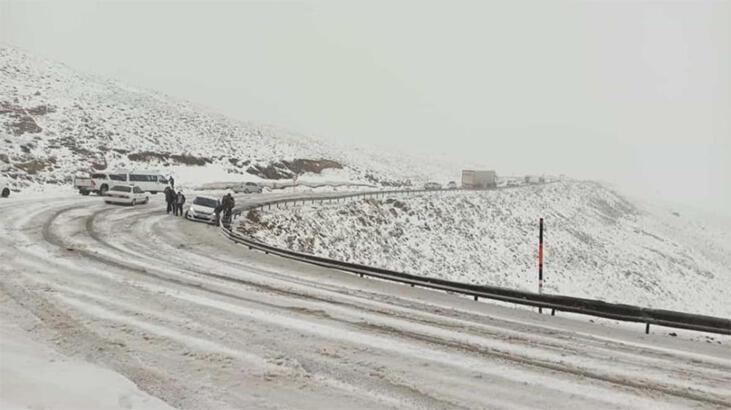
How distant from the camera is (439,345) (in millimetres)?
8617

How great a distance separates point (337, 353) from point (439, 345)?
1.79m

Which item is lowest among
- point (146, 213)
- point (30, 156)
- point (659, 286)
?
point (659, 286)

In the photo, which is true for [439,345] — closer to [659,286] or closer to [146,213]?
[146,213]

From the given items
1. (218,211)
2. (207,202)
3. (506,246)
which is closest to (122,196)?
(207,202)

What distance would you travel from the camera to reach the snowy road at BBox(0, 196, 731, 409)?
666 cm

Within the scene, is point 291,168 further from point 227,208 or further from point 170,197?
point 227,208

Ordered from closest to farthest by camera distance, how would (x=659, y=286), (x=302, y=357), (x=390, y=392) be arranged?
(x=390, y=392) < (x=302, y=357) < (x=659, y=286)

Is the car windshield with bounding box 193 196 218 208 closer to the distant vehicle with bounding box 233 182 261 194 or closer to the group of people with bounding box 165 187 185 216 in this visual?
the group of people with bounding box 165 187 185 216

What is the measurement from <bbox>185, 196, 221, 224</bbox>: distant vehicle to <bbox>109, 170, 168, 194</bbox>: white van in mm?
12677

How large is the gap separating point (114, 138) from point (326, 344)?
162 feet

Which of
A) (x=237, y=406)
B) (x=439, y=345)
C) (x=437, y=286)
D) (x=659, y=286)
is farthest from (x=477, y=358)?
(x=659, y=286)

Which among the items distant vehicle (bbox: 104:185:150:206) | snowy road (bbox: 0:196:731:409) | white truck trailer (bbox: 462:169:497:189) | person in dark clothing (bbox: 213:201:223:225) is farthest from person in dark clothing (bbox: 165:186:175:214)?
white truck trailer (bbox: 462:169:497:189)

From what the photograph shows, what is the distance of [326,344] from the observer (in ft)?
27.7

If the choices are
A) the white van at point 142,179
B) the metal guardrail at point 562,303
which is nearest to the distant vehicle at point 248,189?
the white van at point 142,179
